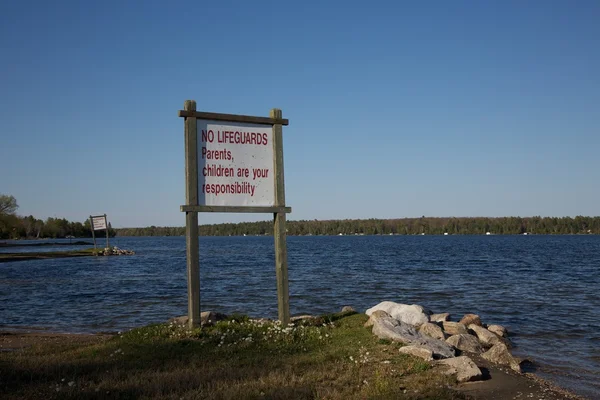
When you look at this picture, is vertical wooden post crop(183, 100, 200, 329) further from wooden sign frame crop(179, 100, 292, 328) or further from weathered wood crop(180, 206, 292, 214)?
weathered wood crop(180, 206, 292, 214)

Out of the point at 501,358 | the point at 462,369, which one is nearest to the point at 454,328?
the point at 501,358

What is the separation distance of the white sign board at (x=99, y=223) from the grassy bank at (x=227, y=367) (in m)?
50.5

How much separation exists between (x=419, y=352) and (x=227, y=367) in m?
3.41

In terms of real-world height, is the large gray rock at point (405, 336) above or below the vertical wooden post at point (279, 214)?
below

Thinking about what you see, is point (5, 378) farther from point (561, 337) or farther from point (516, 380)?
point (561, 337)

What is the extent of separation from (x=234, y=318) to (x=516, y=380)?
6.20m

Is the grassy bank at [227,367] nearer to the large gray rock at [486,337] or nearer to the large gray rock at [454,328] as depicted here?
the large gray rock at [454,328]

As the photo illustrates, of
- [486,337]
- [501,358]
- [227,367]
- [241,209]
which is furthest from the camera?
[486,337]

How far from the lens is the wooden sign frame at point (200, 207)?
37.1 feet

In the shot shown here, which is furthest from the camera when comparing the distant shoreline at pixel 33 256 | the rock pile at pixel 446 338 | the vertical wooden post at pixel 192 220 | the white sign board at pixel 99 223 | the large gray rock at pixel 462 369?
the white sign board at pixel 99 223

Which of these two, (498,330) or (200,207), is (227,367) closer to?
(200,207)

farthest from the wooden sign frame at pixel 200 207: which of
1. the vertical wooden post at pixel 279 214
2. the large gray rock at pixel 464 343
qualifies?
the large gray rock at pixel 464 343

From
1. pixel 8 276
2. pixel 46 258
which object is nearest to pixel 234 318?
pixel 8 276

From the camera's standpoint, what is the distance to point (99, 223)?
59.8 metres
